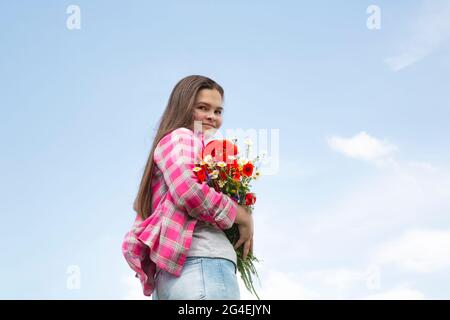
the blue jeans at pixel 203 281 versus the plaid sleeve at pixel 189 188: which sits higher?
the plaid sleeve at pixel 189 188

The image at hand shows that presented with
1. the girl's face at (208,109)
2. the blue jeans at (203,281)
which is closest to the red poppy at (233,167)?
the girl's face at (208,109)

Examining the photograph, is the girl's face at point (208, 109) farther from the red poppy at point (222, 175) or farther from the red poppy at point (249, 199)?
the red poppy at point (249, 199)

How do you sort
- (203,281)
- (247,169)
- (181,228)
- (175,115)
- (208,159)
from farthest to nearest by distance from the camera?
(175,115) < (247,169) < (208,159) < (181,228) < (203,281)

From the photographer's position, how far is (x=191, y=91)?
3.64 m

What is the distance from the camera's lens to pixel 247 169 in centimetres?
346

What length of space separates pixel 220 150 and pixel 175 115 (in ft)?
1.21

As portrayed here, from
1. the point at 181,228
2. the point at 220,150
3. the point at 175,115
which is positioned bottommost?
the point at 181,228

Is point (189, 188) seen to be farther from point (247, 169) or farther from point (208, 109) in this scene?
point (208, 109)

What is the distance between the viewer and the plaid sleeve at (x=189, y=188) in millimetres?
3209

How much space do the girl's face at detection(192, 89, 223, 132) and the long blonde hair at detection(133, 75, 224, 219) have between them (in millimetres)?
28

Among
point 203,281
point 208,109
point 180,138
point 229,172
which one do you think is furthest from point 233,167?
point 203,281

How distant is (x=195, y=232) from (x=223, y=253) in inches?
6.9

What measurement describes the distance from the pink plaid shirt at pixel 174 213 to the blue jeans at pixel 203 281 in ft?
0.17

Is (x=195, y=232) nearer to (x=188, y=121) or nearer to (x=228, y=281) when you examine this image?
(x=228, y=281)
